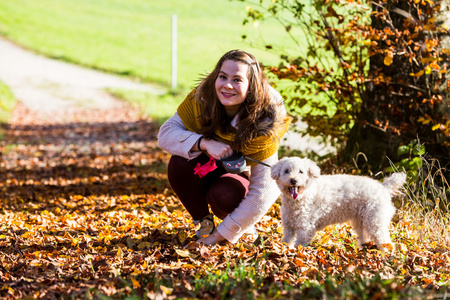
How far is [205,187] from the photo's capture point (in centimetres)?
391

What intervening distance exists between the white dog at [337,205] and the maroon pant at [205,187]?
0.36 meters

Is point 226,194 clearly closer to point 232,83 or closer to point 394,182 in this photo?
point 232,83

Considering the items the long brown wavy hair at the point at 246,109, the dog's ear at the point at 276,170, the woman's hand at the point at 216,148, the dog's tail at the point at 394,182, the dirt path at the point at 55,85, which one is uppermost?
the long brown wavy hair at the point at 246,109

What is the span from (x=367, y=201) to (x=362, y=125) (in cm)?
196

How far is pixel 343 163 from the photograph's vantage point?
5.63 meters

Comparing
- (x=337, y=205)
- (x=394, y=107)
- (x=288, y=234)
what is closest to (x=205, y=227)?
(x=288, y=234)

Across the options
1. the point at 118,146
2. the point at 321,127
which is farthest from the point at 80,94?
the point at 321,127

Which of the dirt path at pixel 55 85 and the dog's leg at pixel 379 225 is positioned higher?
the dog's leg at pixel 379 225

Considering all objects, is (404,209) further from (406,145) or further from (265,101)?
(265,101)

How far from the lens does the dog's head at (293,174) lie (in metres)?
3.42

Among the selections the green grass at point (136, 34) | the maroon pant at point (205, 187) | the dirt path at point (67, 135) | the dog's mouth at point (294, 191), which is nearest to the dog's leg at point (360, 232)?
the dog's mouth at point (294, 191)

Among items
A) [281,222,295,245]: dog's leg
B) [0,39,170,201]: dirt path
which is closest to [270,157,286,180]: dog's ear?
[281,222,295,245]: dog's leg

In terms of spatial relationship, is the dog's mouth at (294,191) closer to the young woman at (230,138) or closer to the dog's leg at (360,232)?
the young woman at (230,138)

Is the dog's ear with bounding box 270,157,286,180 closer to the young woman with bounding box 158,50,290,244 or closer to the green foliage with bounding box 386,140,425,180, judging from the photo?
the young woman with bounding box 158,50,290,244
